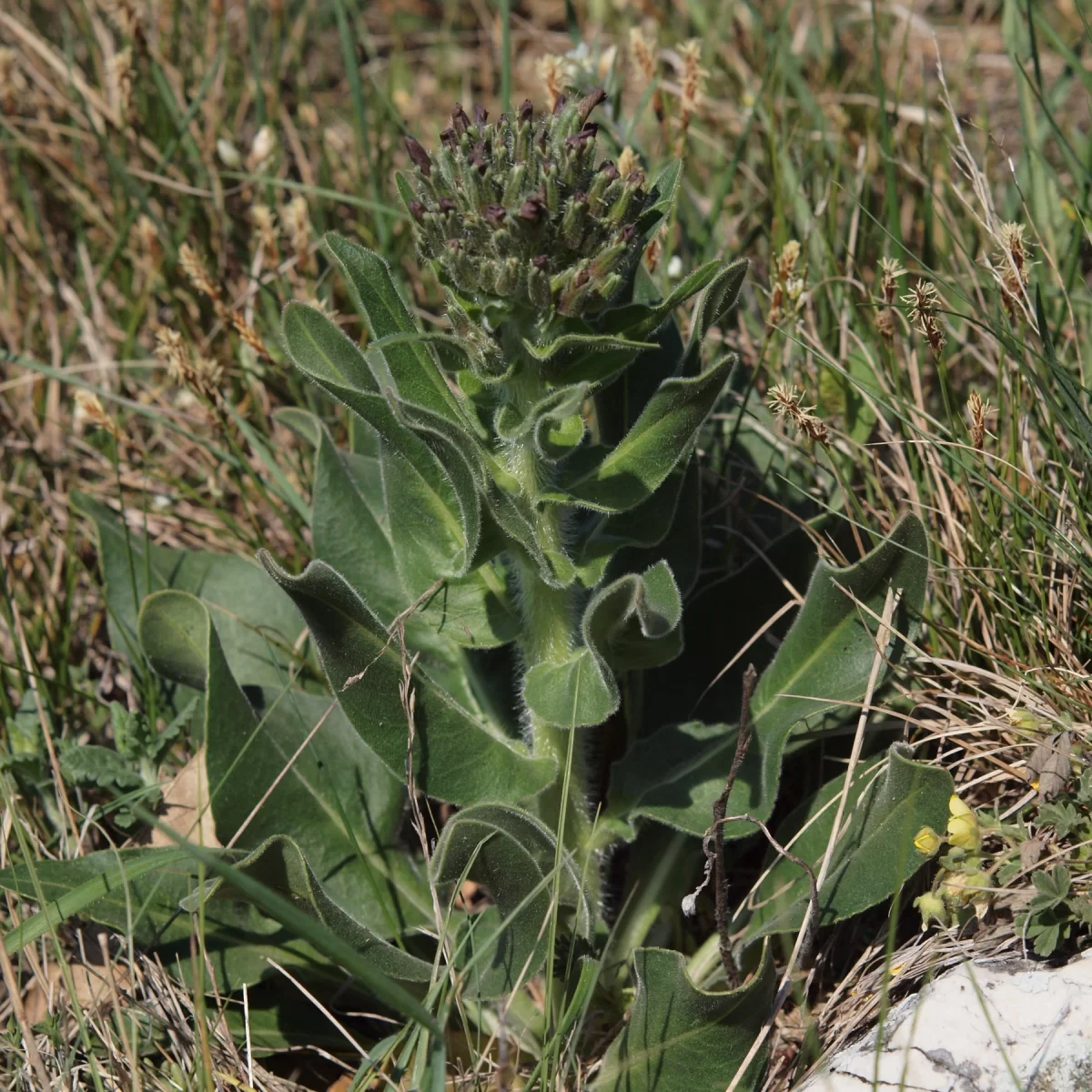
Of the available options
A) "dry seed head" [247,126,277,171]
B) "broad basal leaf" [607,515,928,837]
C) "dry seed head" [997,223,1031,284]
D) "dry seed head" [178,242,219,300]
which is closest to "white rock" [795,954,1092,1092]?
"broad basal leaf" [607,515,928,837]

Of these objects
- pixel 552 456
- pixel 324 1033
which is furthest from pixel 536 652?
pixel 324 1033

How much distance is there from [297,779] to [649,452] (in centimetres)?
116

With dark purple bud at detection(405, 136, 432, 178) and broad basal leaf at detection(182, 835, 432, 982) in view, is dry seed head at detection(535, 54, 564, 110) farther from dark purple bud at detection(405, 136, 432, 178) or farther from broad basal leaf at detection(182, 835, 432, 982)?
broad basal leaf at detection(182, 835, 432, 982)

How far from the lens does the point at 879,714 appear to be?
9.72ft

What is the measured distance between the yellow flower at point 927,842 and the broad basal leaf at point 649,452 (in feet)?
2.88

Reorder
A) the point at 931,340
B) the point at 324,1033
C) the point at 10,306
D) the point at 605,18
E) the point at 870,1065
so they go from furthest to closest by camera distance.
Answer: the point at 605,18, the point at 10,306, the point at 324,1033, the point at 931,340, the point at 870,1065

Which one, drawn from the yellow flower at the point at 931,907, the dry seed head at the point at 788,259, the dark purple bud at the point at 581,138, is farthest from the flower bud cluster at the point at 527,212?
the yellow flower at the point at 931,907

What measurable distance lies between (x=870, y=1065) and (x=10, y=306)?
12.0 ft

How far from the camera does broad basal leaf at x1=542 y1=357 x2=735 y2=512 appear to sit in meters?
2.43

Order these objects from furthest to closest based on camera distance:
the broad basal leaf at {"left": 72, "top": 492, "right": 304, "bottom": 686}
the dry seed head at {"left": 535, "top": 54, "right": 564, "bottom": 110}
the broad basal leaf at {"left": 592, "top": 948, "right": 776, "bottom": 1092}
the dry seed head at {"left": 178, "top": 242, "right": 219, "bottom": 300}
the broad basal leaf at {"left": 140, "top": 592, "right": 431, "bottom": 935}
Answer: the dry seed head at {"left": 178, "top": 242, "right": 219, "bottom": 300} < the dry seed head at {"left": 535, "top": 54, "right": 564, "bottom": 110} < the broad basal leaf at {"left": 72, "top": 492, "right": 304, "bottom": 686} < the broad basal leaf at {"left": 140, "top": 592, "right": 431, "bottom": 935} < the broad basal leaf at {"left": 592, "top": 948, "right": 776, "bottom": 1092}

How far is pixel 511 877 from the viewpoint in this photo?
8.21 feet

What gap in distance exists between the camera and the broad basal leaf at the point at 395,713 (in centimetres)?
247

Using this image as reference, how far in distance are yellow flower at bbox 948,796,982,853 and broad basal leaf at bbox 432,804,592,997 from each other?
759mm

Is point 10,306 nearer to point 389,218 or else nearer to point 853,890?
point 389,218
